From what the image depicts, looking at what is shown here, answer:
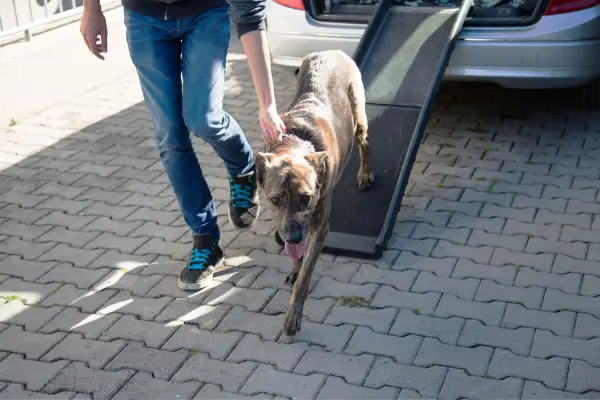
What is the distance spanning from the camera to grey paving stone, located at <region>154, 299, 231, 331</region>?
4.68 meters

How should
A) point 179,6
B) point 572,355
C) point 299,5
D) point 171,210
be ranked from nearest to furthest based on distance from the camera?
point 572,355 < point 179,6 < point 171,210 < point 299,5

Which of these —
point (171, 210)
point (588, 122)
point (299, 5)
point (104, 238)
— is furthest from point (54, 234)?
point (588, 122)

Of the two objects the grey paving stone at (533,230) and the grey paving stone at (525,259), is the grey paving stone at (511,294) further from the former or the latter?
the grey paving stone at (533,230)

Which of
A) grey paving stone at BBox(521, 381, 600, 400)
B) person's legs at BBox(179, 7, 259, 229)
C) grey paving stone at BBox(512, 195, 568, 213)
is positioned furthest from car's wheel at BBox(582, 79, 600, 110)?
grey paving stone at BBox(521, 381, 600, 400)

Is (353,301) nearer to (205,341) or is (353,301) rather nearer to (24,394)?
(205,341)

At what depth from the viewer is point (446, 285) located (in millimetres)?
4941

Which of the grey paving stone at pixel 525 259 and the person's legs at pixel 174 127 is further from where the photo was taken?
the grey paving stone at pixel 525 259

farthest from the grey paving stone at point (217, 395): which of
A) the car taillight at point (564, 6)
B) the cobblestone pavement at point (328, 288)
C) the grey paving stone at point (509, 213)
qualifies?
the car taillight at point (564, 6)

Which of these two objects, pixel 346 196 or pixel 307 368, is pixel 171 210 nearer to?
pixel 346 196

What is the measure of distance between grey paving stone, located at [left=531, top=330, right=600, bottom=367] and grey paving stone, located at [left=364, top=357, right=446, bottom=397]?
1.79ft

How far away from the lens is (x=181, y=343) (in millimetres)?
4484

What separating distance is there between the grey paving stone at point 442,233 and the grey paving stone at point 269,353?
1503 millimetres

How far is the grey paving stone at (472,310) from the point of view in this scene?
4578 mm

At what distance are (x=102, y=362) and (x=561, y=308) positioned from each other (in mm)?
2541
